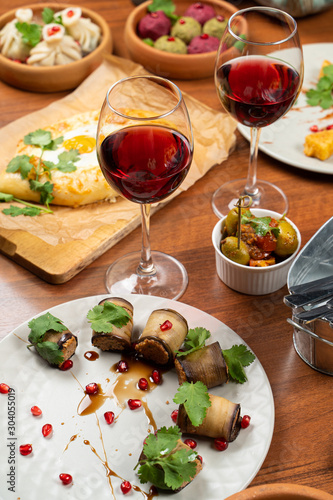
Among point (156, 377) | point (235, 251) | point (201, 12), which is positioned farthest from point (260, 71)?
point (201, 12)

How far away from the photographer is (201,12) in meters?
2.60

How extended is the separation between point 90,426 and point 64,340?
0.22 meters

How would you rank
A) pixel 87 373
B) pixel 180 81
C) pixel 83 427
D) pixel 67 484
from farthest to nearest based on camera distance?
pixel 180 81, pixel 87 373, pixel 83 427, pixel 67 484

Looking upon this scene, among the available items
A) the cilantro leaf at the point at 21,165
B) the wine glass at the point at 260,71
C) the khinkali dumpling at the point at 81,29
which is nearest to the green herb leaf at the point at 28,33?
the khinkali dumpling at the point at 81,29

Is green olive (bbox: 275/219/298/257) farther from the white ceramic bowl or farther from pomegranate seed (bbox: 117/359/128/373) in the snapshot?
pomegranate seed (bbox: 117/359/128/373)

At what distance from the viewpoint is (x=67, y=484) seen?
122cm

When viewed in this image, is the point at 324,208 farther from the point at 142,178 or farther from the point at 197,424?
the point at 197,424

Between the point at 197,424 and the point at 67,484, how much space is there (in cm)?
30

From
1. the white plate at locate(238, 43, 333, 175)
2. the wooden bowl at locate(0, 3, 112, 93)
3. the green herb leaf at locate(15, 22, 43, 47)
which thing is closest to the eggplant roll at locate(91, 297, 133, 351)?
the white plate at locate(238, 43, 333, 175)

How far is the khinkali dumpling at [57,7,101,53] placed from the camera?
8.11 ft

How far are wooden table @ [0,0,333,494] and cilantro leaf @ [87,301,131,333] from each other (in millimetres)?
219

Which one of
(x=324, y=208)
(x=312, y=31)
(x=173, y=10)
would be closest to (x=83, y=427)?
(x=324, y=208)

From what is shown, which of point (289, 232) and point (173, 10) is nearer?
point (289, 232)

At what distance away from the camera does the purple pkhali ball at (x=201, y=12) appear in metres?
2.59
